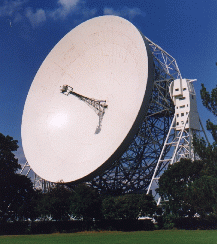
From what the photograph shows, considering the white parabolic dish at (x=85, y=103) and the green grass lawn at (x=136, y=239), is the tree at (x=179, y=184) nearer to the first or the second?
the green grass lawn at (x=136, y=239)

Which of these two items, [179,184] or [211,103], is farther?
[179,184]

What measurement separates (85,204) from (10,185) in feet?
35.0

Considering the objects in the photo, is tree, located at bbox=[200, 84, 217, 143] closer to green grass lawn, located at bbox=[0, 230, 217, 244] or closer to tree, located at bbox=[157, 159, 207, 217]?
green grass lawn, located at bbox=[0, 230, 217, 244]

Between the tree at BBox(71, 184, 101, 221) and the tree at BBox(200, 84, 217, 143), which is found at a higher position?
the tree at BBox(200, 84, 217, 143)

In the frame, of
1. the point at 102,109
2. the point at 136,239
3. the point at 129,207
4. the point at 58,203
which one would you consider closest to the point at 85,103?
the point at 102,109

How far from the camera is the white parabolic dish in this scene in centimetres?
3422

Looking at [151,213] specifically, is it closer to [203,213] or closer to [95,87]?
[203,213]

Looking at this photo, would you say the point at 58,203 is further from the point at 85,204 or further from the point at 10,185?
the point at 10,185

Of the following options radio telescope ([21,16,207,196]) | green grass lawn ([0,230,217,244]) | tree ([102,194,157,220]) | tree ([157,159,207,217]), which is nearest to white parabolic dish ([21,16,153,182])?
radio telescope ([21,16,207,196])

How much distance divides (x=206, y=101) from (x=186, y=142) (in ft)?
63.0

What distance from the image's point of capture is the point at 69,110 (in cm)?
4200

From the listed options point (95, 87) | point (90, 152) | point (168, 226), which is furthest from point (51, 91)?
point (168, 226)

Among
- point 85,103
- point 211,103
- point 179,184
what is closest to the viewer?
point 211,103

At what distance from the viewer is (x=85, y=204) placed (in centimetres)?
3616
